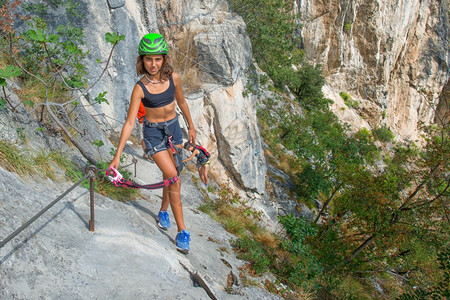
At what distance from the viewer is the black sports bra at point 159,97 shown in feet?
9.37

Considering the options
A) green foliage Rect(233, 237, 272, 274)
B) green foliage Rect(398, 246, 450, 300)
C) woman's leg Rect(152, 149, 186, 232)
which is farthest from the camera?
green foliage Rect(398, 246, 450, 300)

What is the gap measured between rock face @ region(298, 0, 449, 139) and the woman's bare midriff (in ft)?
67.6

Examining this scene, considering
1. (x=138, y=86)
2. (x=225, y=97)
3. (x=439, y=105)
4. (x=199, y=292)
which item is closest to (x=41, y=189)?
(x=138, y=86)

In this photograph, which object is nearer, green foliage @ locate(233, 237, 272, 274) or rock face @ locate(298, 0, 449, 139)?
green foliage @ locate(233, 237, 272, 274)

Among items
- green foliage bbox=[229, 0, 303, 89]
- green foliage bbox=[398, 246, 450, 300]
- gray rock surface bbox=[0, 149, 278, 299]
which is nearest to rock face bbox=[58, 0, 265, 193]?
green foliage bbox=[229, 0, 303, 89]

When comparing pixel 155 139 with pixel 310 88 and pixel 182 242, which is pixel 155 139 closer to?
pixel 182 242

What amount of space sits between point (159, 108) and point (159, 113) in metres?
0.06

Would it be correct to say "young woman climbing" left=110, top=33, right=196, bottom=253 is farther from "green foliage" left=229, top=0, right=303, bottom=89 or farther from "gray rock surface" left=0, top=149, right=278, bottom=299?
"green foliage" left=229, top=0, right=303, bottom=89

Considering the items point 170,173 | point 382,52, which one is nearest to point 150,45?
point 170,173

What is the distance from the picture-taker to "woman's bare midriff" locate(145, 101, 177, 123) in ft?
9.87

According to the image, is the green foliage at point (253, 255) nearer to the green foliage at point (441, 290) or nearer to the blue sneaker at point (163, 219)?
the blue sneaker at point (163, 219)

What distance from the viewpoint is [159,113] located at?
304 centimetres

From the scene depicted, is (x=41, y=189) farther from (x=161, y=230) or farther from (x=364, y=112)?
(x=364, y=112)

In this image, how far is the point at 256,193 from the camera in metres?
10.8
